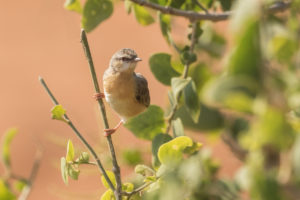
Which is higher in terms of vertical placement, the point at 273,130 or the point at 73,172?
the point at 273,130

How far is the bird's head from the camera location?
2.34 meters

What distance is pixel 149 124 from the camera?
4.34ft

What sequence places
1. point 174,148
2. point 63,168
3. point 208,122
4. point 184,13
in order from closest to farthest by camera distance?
point 174,148 < point 63,168 < point 184,13 < point 208,122

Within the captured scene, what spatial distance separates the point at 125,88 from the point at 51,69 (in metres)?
7.84

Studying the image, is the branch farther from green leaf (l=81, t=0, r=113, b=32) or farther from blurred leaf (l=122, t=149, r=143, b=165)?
blurred leaf (l=122, t=149, r=143, b=165)

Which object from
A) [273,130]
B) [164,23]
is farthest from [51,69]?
[273,130]

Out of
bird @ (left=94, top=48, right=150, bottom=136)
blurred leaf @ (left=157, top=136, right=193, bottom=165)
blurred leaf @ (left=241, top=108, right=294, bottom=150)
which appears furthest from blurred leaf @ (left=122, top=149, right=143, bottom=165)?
blurred leaf @ (left=241, top=108, right=294, bottom=150)

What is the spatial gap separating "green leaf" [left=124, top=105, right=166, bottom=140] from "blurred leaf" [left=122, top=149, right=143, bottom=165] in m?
0.48

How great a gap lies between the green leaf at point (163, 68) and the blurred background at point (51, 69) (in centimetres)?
565

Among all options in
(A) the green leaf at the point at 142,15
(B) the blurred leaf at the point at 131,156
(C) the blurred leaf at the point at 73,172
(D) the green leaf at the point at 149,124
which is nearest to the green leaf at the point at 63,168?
(C) the blurred leaf at the point at 73,172

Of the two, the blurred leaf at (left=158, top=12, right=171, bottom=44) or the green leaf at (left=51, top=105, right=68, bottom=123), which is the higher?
the blurred leaf at (left=158, top=12, right=171, bottom=44)

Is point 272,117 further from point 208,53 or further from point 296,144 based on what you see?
point 208,53

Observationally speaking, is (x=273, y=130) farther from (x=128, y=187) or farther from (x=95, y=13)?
(x=95, y=13)

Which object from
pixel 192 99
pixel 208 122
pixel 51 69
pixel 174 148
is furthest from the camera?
pixel 51 69
